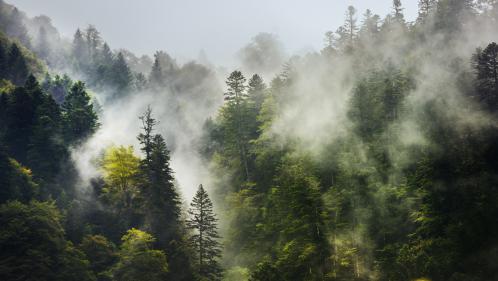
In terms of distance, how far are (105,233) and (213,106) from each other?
66.1 m

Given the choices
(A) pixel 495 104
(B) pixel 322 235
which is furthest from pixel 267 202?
(A) pixel 495 104

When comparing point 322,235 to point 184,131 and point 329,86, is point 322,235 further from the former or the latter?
point 184,131

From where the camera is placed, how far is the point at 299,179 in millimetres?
51281

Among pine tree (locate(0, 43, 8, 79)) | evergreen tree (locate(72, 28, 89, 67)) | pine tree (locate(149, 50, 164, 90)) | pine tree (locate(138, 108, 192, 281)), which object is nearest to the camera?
pine tree (locate(138, 108, 192, 281))

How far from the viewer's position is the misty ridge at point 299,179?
48.8 meters

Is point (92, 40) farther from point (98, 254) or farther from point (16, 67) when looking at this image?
point (98, 254)

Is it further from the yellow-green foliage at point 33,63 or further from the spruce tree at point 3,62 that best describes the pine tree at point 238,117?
the yellow-green foliage at point 33,63

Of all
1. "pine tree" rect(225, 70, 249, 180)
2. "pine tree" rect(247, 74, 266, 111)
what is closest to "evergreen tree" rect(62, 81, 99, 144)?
"pine tree" rect(225, 70, 249, 180)

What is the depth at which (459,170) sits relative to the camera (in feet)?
165

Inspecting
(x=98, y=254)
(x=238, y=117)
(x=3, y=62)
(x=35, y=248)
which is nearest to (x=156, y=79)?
(x=3, y=62)

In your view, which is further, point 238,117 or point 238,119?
point 238,117

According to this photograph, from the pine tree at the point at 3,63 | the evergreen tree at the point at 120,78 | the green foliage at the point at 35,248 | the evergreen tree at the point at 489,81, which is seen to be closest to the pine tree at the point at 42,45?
the evergreen tree at the point at 120,78

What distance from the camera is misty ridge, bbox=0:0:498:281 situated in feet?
160

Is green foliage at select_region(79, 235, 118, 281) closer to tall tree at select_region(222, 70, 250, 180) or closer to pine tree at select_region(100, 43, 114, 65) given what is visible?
tall tree at select_region(222, 70, 250, 180)
